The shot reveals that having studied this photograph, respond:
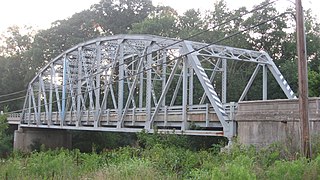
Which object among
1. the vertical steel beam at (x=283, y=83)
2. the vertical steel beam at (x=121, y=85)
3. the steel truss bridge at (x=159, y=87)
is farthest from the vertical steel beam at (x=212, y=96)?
the vertical steel beam at (x=121, y=85)

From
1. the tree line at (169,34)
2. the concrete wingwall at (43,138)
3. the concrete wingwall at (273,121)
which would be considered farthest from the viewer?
the concrete wingwall at (43,138)

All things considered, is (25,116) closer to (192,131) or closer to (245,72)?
(245,72)

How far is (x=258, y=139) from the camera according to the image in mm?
15508

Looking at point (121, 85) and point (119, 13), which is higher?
point (119, 13)

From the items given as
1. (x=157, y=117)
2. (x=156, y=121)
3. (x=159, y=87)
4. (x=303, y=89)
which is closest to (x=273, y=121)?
(x=303, y=89)

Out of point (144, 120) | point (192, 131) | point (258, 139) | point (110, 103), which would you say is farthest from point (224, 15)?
point (258, 139)

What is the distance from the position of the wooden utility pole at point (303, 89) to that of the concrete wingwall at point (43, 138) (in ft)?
124

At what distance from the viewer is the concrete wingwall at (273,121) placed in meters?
14.1

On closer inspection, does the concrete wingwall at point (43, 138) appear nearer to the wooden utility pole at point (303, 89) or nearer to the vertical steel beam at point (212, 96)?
the vertical steel beam at point (212, 96)

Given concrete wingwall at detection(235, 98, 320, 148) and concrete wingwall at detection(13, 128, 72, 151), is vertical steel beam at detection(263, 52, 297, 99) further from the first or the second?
concrete wingwall at detection(13, 128, 72, 151)

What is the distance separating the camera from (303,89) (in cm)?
1226

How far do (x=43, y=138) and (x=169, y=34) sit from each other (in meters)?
17.2

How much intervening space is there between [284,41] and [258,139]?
2858cm

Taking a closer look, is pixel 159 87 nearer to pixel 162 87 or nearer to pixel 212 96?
pixel 162 87
